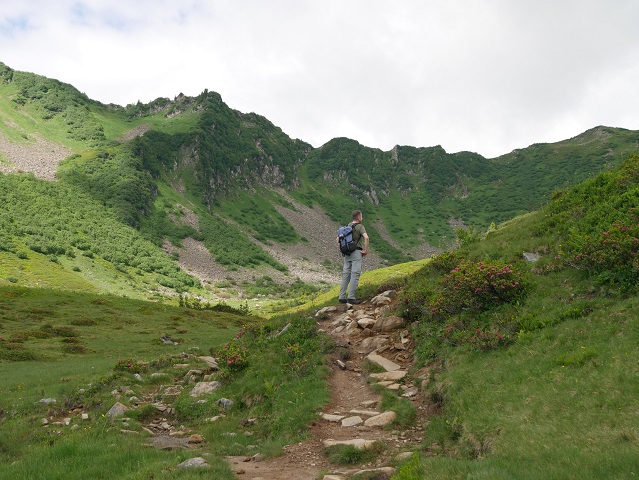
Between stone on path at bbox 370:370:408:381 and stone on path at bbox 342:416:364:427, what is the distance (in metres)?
2.51

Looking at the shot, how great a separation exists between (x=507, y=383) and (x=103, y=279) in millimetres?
94094

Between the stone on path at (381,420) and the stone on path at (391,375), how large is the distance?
2.44 metres

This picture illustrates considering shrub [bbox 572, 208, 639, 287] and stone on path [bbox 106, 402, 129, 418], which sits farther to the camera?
stone on path [bbox 106, 402, 129, 418]

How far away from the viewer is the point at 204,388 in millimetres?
16578

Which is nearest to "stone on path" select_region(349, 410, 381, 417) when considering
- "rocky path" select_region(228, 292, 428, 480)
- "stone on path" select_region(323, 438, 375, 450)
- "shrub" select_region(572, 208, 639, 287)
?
"rocky path" select_region(228, 292, 428, 480)

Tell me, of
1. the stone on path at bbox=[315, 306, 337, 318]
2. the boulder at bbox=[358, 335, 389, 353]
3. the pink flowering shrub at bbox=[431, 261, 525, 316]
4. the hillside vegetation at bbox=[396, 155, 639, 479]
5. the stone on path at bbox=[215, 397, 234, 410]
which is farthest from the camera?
the stone on path at bbox=[315, 306, 337, 318]

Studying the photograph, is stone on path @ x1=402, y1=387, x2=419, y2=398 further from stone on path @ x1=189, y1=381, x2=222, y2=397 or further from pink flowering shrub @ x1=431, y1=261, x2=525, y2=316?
stone on path @ x1=189, y1=381, x2=222, y2=397

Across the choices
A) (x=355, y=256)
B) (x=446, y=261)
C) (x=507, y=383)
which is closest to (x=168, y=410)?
(x=355, y=256)

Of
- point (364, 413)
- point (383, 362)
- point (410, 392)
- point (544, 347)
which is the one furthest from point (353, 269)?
point (544, 347)

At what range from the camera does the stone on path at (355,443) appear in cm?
897

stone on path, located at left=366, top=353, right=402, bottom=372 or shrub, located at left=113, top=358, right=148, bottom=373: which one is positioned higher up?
stone on path, located at left=366, top=353, right=402, bottom=372

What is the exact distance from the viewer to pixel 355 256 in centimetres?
1966

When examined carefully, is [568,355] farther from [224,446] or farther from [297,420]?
[224,446]

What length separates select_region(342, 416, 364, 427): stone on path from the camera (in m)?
10.7
